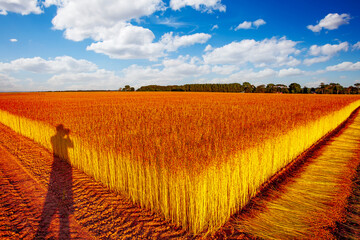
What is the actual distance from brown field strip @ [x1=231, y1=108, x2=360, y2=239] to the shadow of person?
3008 mm

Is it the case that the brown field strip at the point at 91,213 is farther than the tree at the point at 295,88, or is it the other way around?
the tree at the point at 295,88

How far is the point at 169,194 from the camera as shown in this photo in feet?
9.95

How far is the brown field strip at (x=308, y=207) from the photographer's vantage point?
2996 millimetres

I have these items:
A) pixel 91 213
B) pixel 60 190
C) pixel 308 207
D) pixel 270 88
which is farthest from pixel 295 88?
pixel 91 213

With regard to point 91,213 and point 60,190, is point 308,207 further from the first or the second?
point 60,190

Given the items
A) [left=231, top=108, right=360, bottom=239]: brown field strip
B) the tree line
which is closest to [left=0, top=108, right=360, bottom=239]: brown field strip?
[left=231, top=108, right=360, bottom=239]: brown field strip

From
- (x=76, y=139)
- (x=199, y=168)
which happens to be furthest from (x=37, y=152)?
(x=199, y=168)

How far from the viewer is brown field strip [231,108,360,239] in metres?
3.00

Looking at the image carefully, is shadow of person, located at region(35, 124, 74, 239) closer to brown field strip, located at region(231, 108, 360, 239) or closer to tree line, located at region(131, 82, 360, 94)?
brown field strip, located at region(231, 108, 360, 239)

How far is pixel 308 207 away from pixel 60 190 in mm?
5236

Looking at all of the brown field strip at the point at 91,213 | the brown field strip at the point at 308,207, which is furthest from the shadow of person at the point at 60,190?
the brown field strip at the point at 308,207

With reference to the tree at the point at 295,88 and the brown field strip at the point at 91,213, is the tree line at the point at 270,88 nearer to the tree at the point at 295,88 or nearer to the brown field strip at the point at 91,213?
the tree at the point at 295,88

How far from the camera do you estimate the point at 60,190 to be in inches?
168

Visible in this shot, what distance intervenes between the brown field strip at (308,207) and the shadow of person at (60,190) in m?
3.01
